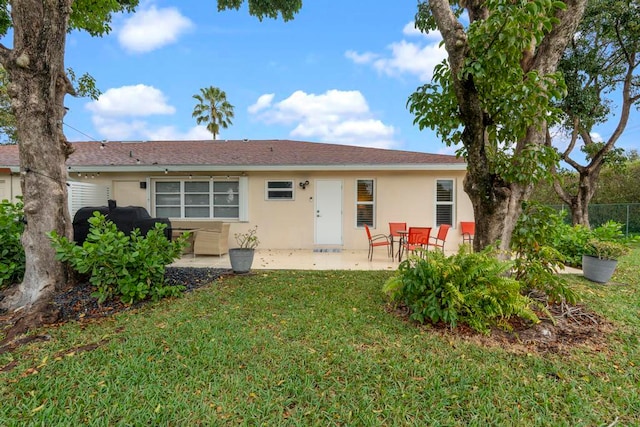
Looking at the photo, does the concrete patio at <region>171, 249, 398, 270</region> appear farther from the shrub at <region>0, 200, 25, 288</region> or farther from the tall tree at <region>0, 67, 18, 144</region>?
the tall tree at <region>0, 67, 18, 144</region>

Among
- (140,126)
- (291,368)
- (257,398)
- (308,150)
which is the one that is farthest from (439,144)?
(140,126)

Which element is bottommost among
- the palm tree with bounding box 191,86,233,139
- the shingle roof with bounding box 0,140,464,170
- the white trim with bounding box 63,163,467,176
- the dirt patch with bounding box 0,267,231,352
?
the dirt patch with bounding box 0,267,231,352

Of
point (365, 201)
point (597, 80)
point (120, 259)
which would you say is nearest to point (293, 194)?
point (365, 201)

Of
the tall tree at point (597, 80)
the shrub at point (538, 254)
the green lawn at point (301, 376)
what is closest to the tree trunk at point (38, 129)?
the green lawn at point (301, 376)

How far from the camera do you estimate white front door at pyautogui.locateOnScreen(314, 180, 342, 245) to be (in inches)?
363

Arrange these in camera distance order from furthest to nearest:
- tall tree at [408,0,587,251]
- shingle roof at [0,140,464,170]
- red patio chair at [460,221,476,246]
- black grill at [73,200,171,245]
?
→ red patio chair at [460,221,476,246], shingle roof at [0,140,464,170], black grill at [73,200,171,245], tall tree at [408,0,587,251]

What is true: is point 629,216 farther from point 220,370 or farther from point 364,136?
A: point 220,370

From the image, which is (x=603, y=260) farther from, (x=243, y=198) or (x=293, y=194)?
(x=243, y=198)

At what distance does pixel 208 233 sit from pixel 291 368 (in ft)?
19.0

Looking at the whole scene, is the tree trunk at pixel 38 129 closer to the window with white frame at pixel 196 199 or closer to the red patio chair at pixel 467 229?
the window with white frame at pixel 196 199

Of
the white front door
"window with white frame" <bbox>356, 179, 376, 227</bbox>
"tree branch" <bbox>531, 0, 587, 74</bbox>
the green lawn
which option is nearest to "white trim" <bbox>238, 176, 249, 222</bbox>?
the white front door

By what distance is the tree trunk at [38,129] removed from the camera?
3.89 m

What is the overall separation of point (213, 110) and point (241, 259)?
21.1 m

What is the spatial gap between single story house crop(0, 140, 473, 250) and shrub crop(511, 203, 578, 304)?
5171 mm
